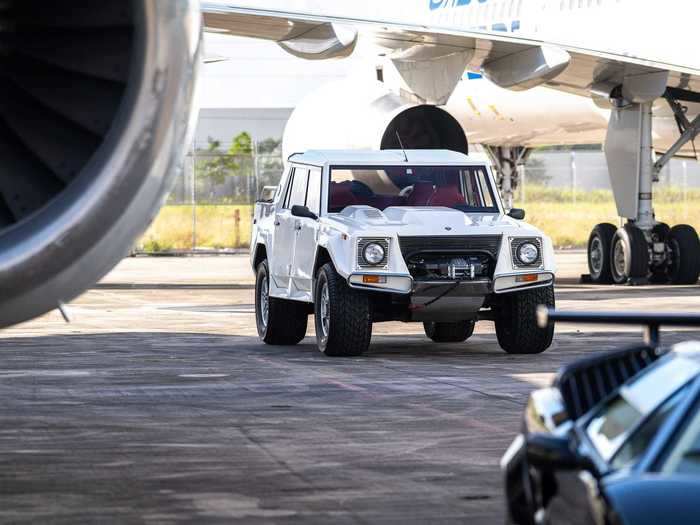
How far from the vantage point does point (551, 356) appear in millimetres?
12258

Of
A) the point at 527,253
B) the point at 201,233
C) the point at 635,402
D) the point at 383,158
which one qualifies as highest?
the point at 383,158

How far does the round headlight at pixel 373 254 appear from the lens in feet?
39.3

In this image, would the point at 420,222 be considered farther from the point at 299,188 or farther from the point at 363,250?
the point at 299,188

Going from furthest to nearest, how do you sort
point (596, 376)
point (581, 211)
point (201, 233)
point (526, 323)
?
point (581, 211) < point (201, 233) < point (526, 323) < point (596, 376)

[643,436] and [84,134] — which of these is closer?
[643,436]

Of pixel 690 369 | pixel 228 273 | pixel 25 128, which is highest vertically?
pixel 25 128

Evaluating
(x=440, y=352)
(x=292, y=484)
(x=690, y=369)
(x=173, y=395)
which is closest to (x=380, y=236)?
(x=440, y=352)

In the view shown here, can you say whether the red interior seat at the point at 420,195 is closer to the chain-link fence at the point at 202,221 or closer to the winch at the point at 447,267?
the winch at the point at 447,267

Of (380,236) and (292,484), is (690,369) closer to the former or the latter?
(292,484)

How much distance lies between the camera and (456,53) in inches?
716

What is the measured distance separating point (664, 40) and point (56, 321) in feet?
24.3

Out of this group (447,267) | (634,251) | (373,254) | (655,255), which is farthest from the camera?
(655,255)

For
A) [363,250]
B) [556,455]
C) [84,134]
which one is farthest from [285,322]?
[556,455]

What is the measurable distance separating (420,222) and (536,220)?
31.0 meters
